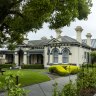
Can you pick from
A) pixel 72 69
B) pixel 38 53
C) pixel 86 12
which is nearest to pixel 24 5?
pixel 86 12

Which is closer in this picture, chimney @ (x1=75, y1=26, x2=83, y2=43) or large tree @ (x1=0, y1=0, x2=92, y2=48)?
large tree @ (x1=0, y1=0, x2=92, y2=48)

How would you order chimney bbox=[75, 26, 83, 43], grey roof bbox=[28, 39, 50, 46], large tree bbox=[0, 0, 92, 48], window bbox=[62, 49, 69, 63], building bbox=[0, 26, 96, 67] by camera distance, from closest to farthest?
large tree bbox=[0, 0, 92, 48], building bbox=[0, 26, 96, 67], window bbox=[62, 49, 69, 63], chimney bbox=[75, 26, 83, 43], grey roof bbox=[28, 39, 50, 46]

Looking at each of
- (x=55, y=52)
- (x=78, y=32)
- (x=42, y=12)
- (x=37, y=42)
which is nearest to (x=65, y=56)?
(x=55, y=52)

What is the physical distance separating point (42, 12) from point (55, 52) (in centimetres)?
3595

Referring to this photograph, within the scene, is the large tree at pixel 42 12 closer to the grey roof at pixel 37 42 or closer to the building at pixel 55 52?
the building at pixel 55 52

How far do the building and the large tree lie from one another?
26048 millimetres

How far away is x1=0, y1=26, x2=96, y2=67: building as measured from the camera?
52469mm

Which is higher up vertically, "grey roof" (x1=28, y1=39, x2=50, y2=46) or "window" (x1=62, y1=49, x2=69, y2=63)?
"grey roof" (x1=28, y1=39, x2=50, y2=46)

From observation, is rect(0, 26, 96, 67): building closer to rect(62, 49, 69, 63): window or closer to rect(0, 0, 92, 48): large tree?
rect(62, 49, 69, 63): window

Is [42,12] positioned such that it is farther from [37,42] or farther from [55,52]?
[37,42]

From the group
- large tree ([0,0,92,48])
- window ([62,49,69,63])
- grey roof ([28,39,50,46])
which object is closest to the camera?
large tree ([0,0,92,48])

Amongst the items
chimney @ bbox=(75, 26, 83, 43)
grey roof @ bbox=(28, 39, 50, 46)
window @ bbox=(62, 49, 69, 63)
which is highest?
chimney @ bbox=(75, 26, 83, 43)

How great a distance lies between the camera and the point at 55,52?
2127 inches

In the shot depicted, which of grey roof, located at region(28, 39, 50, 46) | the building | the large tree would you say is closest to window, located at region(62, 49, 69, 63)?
the building
